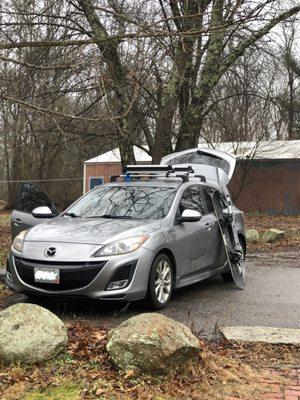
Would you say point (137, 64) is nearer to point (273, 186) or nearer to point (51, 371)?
point (51, 371)

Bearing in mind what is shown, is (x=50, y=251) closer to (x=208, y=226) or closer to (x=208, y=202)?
(x=208, y=226)

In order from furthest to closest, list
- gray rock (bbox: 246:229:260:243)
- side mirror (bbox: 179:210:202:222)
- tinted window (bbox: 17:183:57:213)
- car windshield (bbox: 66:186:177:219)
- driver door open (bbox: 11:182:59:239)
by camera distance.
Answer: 1. gray rock (bbox: 246:229:260:243)
2. tinted window (bbox: 17:183:57:213)
3. driver door open (bbox: 11:182:59:239)
4. car windshield (bbox: 66:186:177:219)
5. side mirror (bbox: 179:210:202:222)

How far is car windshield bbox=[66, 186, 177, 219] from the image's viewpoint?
24.6 feet

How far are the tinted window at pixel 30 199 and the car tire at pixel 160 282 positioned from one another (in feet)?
12.6

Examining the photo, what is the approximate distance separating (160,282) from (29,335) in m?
2.45

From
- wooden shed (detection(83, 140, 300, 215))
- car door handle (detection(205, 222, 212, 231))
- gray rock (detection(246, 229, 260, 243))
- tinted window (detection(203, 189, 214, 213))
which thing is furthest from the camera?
wooden shed (detection(83, 140, 300, 215))

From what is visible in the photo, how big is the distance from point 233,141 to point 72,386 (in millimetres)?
22222

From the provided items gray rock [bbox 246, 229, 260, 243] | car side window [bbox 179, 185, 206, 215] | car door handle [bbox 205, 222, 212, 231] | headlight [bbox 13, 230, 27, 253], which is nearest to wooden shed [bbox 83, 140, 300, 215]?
gray rock [bbox 246, 229, 260, 243]

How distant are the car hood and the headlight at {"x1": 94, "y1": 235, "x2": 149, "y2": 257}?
7 cm

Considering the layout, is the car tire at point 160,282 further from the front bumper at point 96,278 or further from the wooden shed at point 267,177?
the wooden shed at point 267,177

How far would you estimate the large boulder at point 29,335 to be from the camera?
455 centimetres

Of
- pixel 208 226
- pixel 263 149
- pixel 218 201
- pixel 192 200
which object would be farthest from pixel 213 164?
pixel 263 149

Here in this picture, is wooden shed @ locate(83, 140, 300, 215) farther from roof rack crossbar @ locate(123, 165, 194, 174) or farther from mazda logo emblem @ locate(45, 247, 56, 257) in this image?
mazda logo emblem @ locate(45, 247, 56, 257)

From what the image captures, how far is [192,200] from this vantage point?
8.16 meters
